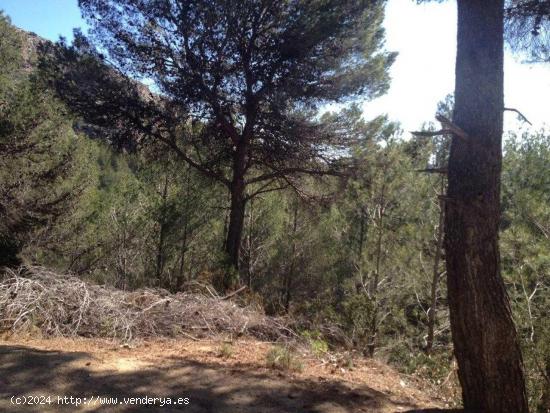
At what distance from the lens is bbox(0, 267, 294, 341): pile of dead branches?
5.59m

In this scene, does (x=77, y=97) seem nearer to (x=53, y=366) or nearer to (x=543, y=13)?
(x=53, y=366)

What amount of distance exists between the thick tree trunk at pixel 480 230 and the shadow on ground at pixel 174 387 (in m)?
0.82

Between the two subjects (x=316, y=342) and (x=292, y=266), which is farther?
(x=292, y=266)

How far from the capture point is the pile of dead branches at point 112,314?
5.59 meters

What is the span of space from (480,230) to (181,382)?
2814mm

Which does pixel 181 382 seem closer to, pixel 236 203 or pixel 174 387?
pixel 174 387

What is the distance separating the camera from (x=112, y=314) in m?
5.83

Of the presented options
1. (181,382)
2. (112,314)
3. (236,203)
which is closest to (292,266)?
(236,203)

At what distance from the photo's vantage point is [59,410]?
3.27 meters

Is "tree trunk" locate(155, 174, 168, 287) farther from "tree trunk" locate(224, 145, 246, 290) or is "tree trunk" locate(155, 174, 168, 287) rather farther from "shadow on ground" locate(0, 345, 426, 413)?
"shadow on ground" locate(0, 345, 426, 413)

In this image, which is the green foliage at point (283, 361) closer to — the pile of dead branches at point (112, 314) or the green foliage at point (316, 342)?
the green foliage at point (316, 342)

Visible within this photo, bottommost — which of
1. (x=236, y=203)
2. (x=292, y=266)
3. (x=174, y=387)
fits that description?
(x=174, y=387)

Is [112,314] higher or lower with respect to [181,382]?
higher

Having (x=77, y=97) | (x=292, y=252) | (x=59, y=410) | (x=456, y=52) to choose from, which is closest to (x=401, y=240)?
(x=456, y=52)
